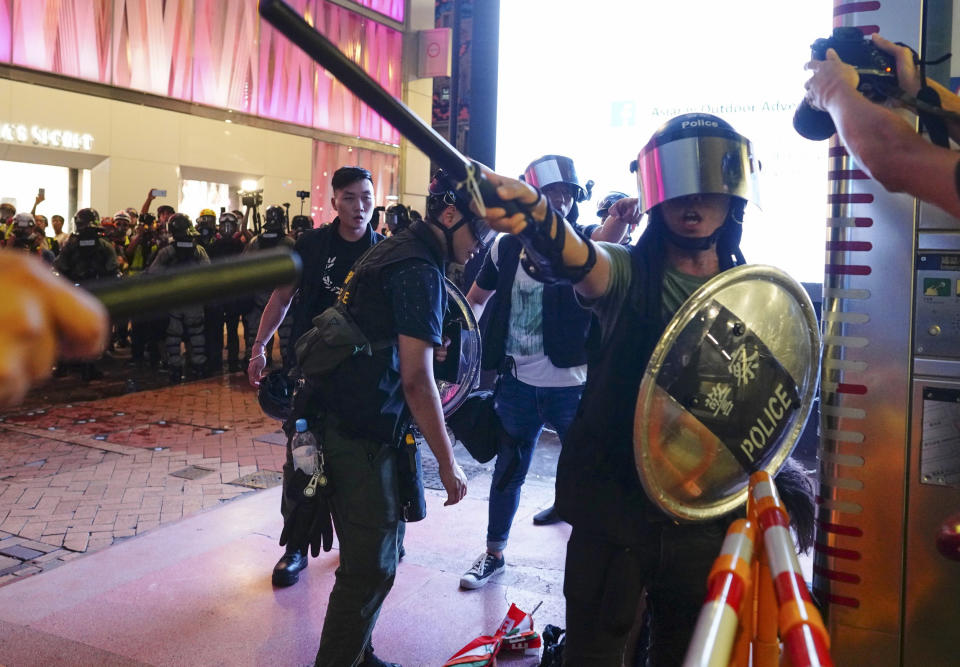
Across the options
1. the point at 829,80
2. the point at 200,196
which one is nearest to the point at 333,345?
the point at 829,80

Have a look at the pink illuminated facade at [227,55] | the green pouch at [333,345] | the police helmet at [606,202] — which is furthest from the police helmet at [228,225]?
the green pouch at [333,345]

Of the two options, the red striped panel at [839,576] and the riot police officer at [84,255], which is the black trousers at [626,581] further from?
the riot police officer at [84,255]

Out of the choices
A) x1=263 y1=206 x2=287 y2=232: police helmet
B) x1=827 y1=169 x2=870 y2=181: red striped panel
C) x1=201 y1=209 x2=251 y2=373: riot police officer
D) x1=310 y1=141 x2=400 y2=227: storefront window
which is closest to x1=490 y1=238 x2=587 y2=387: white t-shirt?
x1=827 y1=169 x2=870 y2=181: red striped panel

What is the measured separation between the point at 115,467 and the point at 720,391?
16.6 ft

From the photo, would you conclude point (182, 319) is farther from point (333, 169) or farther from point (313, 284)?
point (333, 169)

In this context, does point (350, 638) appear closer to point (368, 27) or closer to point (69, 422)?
point (69, 422)

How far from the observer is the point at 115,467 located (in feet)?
18.3

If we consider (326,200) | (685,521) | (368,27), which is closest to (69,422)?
(685,521)

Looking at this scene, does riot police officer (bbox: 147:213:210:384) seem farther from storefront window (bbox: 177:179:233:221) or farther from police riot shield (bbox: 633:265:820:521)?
storefront window (bbox: 177:179:233:221)

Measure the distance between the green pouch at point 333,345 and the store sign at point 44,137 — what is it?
14630mm

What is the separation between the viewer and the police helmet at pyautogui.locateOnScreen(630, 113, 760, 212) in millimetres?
1838

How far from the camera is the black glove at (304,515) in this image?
8.36ft

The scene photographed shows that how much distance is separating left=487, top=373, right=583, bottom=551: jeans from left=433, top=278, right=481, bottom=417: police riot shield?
17.8 inches

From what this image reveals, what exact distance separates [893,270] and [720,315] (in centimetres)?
83
